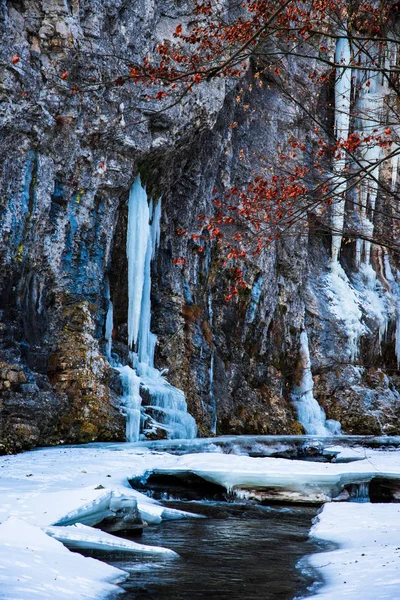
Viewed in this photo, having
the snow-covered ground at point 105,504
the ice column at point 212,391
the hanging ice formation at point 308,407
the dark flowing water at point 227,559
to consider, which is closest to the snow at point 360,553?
the snow-covered ground at point 105,504

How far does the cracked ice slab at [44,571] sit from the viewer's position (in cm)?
348

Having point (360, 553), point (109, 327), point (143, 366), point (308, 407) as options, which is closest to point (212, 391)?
point (143, 366)

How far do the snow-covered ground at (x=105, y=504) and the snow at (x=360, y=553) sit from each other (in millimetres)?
16

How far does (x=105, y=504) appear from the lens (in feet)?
19.9

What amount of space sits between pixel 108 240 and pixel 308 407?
10858 mm

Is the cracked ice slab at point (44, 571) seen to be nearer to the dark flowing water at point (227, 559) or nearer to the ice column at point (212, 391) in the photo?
the dark flowing water at point (227, 559)

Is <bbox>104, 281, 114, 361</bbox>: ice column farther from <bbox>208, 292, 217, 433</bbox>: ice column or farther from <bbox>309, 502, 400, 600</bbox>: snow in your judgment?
<bbox>309, 502, 400, 600</bbox>: snow

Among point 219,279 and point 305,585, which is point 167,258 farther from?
point 305,585

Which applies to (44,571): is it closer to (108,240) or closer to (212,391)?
(108,240)

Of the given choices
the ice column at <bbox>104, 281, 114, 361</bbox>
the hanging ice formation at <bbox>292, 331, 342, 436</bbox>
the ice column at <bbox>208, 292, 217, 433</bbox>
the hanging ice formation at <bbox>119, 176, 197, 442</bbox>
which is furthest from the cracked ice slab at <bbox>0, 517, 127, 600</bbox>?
the hanging ice formation at <bbox>292, 331, 342, 436</bbox>

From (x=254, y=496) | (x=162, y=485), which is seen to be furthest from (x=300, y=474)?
(x=162, y=485)

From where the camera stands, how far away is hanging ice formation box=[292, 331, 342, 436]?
2192 centimetres

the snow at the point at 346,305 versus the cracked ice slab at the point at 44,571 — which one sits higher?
the snow at the point at 346,305

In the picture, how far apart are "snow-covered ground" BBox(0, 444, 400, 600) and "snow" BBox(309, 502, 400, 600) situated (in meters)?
0.02
